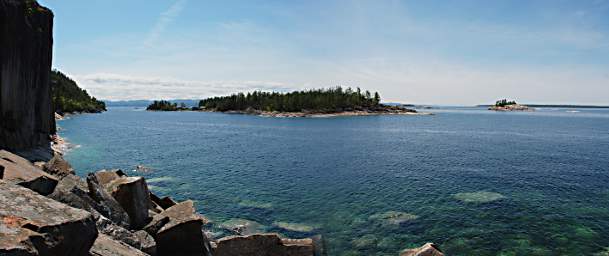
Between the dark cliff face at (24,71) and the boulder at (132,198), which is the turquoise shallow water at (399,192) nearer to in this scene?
the dark cliff face at (24,71)

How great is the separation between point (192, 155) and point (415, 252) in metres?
56.1

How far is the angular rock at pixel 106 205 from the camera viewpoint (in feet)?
49.3

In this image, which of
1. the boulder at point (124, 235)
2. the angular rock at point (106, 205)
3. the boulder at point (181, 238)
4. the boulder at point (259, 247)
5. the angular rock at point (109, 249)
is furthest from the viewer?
the boulder at point (259, 247)

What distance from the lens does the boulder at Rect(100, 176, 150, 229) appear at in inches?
690

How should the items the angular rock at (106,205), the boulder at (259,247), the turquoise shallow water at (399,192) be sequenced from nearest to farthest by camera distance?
the angular rock at (106,205) → the boulder at (259,247) → the turquoise shallow water at (399,192)

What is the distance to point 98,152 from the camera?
70500 millimetres

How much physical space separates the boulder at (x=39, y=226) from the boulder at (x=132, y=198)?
26.7ft

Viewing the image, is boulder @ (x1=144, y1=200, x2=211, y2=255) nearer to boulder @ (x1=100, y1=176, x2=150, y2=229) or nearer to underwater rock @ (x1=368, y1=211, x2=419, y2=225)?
boulder @ (x1=100, y1=176, x2=150, y2=229)

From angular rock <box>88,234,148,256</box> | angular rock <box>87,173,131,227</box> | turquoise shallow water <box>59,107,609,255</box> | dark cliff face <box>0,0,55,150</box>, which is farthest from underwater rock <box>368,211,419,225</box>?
dark cliff face <box>0,0,55,150</box>

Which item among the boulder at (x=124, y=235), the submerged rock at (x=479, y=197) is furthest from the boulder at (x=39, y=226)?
the submerged rock at (x=479, y=197)

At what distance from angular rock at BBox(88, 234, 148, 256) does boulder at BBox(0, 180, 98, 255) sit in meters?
1.13

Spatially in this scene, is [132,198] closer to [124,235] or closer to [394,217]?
[124,235]

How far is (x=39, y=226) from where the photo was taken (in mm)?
8031

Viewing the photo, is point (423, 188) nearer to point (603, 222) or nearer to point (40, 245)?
point (603, 222)
